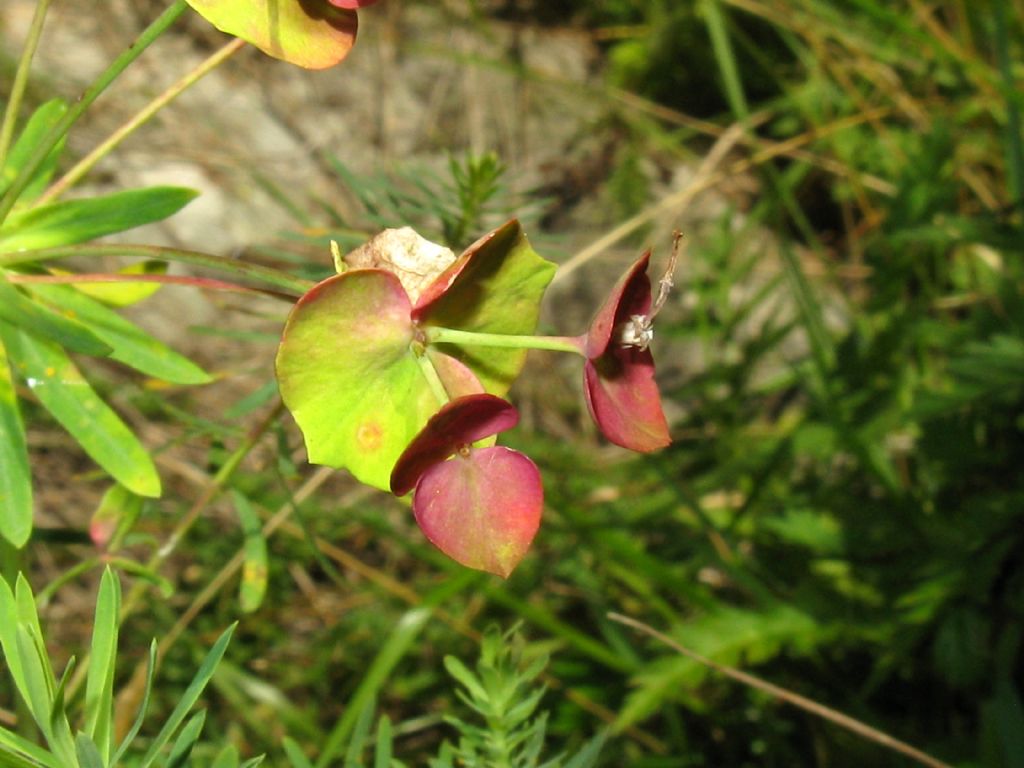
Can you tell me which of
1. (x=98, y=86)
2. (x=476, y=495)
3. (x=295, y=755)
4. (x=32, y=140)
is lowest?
(x=295, y=755)

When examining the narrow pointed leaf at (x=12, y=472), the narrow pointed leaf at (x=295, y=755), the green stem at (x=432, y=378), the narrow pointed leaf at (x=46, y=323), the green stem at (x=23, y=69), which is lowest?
the narrow pointed leaf at (x=295, y=755)

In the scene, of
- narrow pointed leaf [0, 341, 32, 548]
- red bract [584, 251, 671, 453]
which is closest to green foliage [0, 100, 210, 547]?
narrow pointed leaf [0, 341, 32, 548]

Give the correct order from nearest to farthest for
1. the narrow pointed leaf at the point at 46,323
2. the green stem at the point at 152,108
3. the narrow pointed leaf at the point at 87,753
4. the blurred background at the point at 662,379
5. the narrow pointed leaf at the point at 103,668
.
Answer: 1. the narrow pointed leaf at the point at 87,753
2. the narrow pointed leaf at the point at 103,668
3. the narrow pointed leaf at the point at 46,323
4. the green stem at the point at 152,108
5. the blurred background at the point at 662,379

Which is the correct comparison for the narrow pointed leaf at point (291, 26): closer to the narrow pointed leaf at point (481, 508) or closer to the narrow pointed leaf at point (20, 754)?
the narrow pointed leaf at point (481, 508)

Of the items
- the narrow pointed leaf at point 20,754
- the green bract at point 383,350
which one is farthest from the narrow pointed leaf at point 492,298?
the narrow pointed leaf at point 20,754

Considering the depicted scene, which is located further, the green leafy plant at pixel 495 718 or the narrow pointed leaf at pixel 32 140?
the narrow pointed leaf at pixel 32 140

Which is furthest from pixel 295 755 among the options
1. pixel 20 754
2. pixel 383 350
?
pixel 383 350

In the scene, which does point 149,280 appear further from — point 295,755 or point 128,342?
point 295,755
